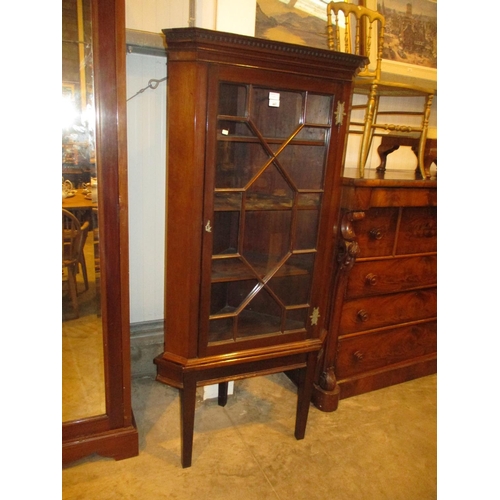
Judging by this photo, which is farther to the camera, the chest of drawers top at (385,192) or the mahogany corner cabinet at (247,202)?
the chest of drawers top at (385,192)

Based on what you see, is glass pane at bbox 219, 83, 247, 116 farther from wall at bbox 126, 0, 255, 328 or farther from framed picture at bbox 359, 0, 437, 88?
framed picture at bbox 359, 0, 437, 88

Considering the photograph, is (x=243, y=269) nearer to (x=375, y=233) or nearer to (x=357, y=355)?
(x=375, y=233)

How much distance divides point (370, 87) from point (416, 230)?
29.0 inches

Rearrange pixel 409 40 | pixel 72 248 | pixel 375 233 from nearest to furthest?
pixel 72 248 < pixel 375 233 < pixel 409 40

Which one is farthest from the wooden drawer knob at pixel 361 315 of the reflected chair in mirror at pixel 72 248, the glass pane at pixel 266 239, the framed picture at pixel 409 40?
the framed picture at pixel 409 40

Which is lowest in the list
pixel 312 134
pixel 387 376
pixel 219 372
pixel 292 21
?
pixel 387 376

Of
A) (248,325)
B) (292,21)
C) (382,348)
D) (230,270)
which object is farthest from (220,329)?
(292,21)

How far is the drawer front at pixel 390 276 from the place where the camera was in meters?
1.79

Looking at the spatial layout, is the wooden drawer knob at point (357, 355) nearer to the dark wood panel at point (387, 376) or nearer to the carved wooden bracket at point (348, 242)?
the dark wood panel at point (387, 376)

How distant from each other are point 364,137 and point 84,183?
1.32 metres

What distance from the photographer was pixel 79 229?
1.23 m

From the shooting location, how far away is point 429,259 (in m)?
1.97

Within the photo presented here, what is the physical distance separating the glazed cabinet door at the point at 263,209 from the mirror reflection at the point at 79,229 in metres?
0.38
